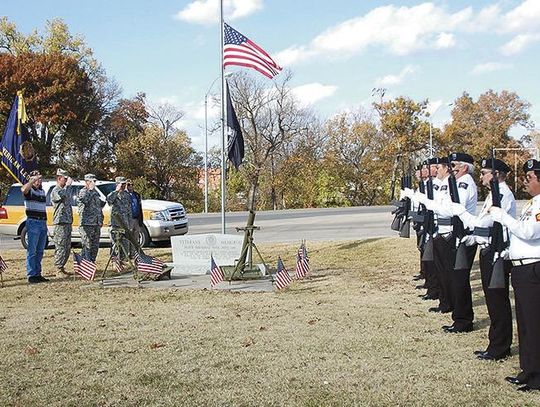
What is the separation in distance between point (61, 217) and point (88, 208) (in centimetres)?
62

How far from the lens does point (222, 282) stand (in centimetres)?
1183

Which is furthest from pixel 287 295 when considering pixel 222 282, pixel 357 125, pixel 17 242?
pixel 357 125

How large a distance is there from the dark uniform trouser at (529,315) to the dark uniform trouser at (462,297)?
1871 millimetres

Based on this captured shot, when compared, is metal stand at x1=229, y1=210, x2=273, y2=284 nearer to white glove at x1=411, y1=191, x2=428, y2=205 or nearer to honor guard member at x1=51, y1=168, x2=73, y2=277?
white glove at x1=411, y1=191, x2=428, y2=205

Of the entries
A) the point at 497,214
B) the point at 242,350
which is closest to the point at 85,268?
the point at 242,350

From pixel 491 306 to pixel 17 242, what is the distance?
18190mm

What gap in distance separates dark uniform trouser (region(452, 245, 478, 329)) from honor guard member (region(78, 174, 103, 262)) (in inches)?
319

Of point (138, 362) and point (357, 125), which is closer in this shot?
point (138, 362)

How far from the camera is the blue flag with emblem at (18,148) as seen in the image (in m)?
13.3

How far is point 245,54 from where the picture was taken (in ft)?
46.1

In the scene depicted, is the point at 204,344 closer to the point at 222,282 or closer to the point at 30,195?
the point at 222,282

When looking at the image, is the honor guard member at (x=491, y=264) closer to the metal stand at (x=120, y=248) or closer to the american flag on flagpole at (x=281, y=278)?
the american flag on flagpole at (x=281, y=278)

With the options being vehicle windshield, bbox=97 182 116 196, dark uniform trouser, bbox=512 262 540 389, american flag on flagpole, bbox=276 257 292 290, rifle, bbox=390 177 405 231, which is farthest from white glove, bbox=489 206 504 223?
vehicle windshield, bbox=97 182 116 196

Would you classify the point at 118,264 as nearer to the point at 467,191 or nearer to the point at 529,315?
the point at 467,191
